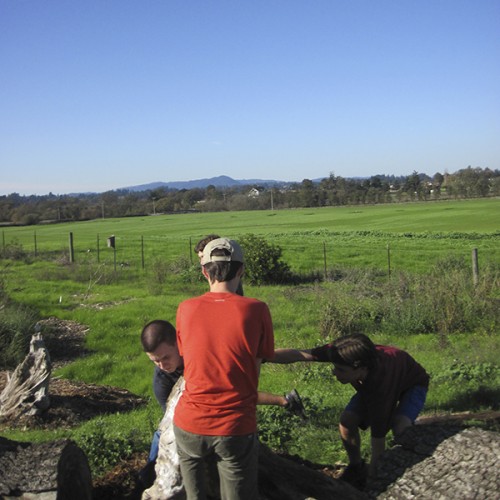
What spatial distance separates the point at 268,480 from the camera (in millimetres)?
3783

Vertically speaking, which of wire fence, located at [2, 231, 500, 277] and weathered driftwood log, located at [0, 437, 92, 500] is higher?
weathered driftwood log, located at [0, 437, 92, 500]

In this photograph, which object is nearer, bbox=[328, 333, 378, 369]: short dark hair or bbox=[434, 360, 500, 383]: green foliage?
bbox=[328, 333, 378, 369]: short dark hair

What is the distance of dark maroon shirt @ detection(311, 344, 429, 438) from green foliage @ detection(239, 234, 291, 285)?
51.5 feet

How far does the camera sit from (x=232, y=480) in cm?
305

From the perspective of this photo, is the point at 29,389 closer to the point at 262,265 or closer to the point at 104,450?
the point at 104,450

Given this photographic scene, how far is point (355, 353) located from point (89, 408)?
4866 mm

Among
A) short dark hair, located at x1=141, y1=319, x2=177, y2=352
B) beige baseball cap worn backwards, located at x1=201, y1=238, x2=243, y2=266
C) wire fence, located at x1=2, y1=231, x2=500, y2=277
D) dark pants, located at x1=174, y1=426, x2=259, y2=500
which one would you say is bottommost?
wire fence, located at x1=2, y1=231, x2=500, y2=277

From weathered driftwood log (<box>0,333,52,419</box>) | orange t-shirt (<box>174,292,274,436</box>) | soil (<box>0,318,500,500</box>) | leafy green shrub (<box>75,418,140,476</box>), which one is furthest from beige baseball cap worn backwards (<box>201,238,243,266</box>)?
weathered driftwood log (<box>0,333,52,419</box>)

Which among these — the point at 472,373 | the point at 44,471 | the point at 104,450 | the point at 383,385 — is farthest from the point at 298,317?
the point at 44,471

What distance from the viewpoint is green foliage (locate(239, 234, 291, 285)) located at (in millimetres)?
19938

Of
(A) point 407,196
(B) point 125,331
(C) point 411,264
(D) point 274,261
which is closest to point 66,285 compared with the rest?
(D) point 274,261

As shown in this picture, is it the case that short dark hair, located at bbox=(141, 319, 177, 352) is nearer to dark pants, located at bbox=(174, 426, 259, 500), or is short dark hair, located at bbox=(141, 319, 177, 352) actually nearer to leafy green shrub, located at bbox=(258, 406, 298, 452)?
dark pants, located at bbox=(174, 426, 259, 500)

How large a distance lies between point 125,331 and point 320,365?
5.71 meters

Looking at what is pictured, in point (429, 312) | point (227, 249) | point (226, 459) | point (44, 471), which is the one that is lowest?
point (429, 312)
